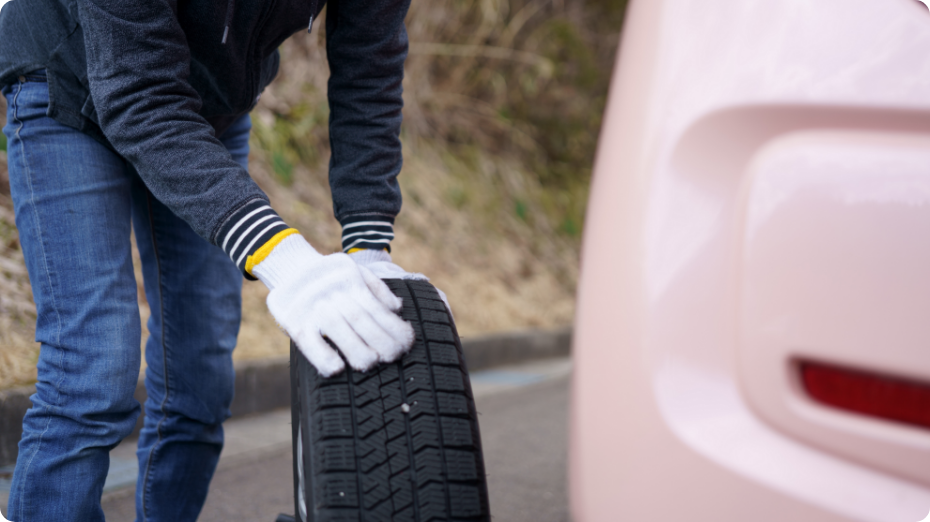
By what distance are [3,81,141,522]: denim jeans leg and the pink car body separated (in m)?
0.82

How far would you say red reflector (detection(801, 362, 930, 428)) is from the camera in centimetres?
66

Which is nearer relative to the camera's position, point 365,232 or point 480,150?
point 365,232

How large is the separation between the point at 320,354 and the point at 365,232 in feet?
1.53

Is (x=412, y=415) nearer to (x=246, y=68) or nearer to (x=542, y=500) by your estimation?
(x=246, y=68)

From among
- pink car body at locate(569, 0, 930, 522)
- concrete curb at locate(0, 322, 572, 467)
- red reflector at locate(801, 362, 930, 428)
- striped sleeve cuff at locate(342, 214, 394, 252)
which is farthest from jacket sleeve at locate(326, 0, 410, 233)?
concrete curb at locate(0, 322, 572, 467)

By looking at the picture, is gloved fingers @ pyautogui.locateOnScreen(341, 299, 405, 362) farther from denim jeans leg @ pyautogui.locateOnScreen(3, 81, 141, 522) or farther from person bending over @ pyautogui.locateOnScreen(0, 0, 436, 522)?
denim jeans leg @ pyautogui.locateOnScreen(3, 81, 141, 522)

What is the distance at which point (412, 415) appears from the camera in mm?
958

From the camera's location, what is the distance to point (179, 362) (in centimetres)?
152

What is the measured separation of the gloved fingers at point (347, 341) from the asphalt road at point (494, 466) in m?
1.29

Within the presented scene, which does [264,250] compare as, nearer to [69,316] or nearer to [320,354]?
[320,354]

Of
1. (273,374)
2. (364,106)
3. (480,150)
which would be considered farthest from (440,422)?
(480,150)

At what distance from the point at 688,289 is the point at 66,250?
0.99 metres

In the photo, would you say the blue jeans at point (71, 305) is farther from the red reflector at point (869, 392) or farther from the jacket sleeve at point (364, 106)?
the red reflector at point (869, 392)

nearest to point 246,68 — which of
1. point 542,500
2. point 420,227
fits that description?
point 542,500
